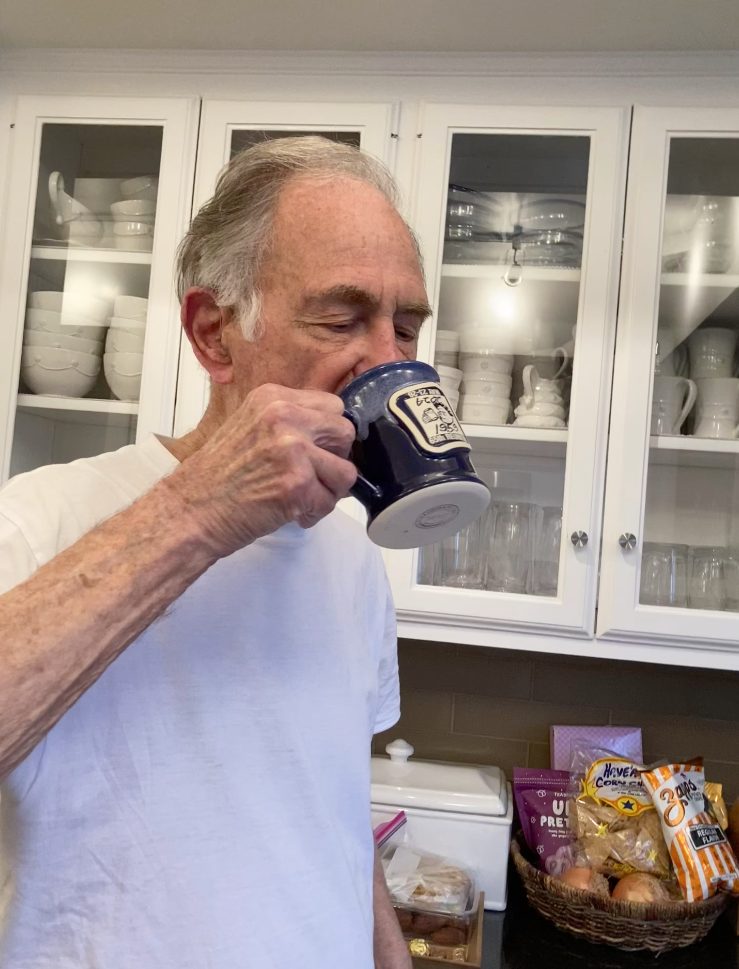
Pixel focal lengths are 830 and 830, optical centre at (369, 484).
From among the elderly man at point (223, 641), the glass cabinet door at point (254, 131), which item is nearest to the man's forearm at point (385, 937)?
the elderly man at point (223, 641)

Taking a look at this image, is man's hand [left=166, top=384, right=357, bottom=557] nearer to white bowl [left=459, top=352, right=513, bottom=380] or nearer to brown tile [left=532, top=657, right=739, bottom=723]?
white bowl [left=459, top=352, right=513, bottom=380]

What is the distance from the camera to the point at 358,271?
2.46 ft

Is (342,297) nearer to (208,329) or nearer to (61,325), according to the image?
(208,329)

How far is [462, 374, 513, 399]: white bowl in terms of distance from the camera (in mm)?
1534

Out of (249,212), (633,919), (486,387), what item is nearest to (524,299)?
(486,387)

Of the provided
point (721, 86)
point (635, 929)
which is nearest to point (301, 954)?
point (635, 929)

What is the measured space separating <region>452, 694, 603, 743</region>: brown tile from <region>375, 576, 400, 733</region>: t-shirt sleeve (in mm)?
825

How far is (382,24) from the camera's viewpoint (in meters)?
1.42

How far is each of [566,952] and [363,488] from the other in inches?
42.8

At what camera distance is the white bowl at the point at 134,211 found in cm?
158

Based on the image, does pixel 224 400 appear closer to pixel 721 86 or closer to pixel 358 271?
pixel 358 271

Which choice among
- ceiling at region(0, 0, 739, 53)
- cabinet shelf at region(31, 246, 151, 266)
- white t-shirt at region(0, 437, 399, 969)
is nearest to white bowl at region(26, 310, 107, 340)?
cabinet shelf at region(31, 246, 151, 266)

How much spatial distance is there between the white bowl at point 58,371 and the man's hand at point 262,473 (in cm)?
110

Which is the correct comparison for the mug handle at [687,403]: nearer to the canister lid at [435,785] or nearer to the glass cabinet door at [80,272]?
the canister lid at [435,785]
